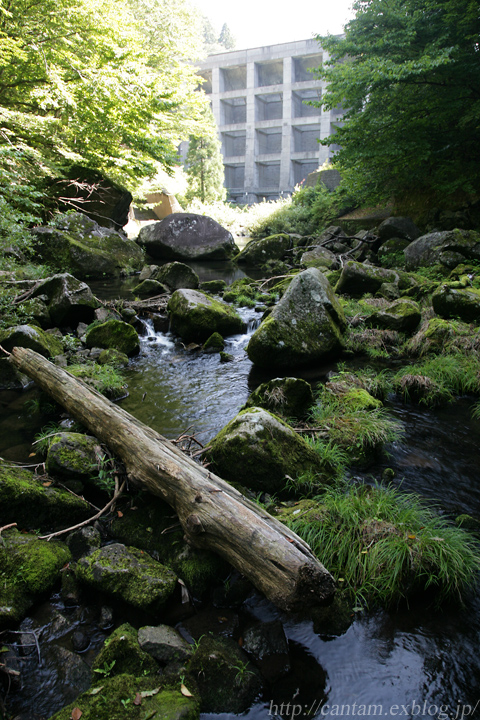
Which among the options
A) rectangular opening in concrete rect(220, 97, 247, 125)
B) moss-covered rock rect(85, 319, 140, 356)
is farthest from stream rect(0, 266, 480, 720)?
rectangular opening in concrete rect(220, 97, 247, 125)

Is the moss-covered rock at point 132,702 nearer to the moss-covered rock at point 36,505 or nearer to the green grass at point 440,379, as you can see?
the moss-covered rock at point 36,505

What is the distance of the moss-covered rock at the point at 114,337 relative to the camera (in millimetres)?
7258

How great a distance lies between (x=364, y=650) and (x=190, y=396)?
3919mm

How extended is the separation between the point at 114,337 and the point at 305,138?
52.9 metres

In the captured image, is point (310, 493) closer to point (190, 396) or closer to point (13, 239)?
point (190, 396)

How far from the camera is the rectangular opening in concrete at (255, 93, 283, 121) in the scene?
167 feet

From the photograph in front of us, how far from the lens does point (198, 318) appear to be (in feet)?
25.8

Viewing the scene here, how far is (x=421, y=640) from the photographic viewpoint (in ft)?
7.73

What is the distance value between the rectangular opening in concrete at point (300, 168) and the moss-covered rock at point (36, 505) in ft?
176

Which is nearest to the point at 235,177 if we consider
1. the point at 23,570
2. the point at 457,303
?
the point at 457,303

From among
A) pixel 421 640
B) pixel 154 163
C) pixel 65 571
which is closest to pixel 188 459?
pixel 65 571

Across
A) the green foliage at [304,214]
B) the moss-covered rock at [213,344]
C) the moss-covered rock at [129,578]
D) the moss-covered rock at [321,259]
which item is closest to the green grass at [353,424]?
the moss-covered rock at [129,578]

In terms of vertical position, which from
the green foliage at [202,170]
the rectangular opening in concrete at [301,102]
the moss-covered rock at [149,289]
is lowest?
the moss-covered rock at [149,289]

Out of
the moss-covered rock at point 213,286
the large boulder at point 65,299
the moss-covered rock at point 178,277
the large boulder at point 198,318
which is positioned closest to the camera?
the large boulder at point 65,299
